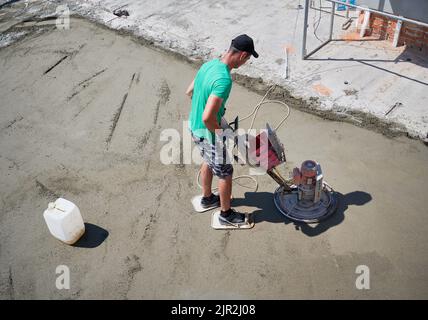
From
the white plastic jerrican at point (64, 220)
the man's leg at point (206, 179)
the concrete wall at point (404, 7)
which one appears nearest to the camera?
the white plastic jerrican at point (64, 220)

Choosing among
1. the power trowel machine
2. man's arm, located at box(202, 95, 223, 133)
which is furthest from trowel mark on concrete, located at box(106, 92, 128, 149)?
man's arm, located at box(202, 95, 223, 133)

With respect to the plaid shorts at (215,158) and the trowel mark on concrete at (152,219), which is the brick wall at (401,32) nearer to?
the plaid shorts at (215,158)

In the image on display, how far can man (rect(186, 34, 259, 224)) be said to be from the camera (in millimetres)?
3412

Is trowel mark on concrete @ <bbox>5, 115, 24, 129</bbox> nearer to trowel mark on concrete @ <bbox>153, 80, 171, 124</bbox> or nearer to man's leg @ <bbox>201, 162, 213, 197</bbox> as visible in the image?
trowel mark on concrete @ <bbox>153, 80, 171, 124</bbox>

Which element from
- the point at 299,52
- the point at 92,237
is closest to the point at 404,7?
the point at 299,52

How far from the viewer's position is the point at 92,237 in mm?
4328

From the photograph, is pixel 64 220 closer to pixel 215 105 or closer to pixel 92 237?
pixel 92 237

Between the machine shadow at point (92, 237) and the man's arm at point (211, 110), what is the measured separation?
5.78ft

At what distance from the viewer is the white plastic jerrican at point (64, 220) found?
4.04 m

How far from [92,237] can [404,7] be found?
4.62m

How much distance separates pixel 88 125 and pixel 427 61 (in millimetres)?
4948

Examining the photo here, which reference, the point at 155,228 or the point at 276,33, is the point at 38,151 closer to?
the point at 155,228

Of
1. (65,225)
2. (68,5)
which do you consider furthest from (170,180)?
(68,5)

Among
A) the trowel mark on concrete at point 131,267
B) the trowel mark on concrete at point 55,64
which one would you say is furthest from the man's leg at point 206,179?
the trowel mark on concrete at point 55,64
